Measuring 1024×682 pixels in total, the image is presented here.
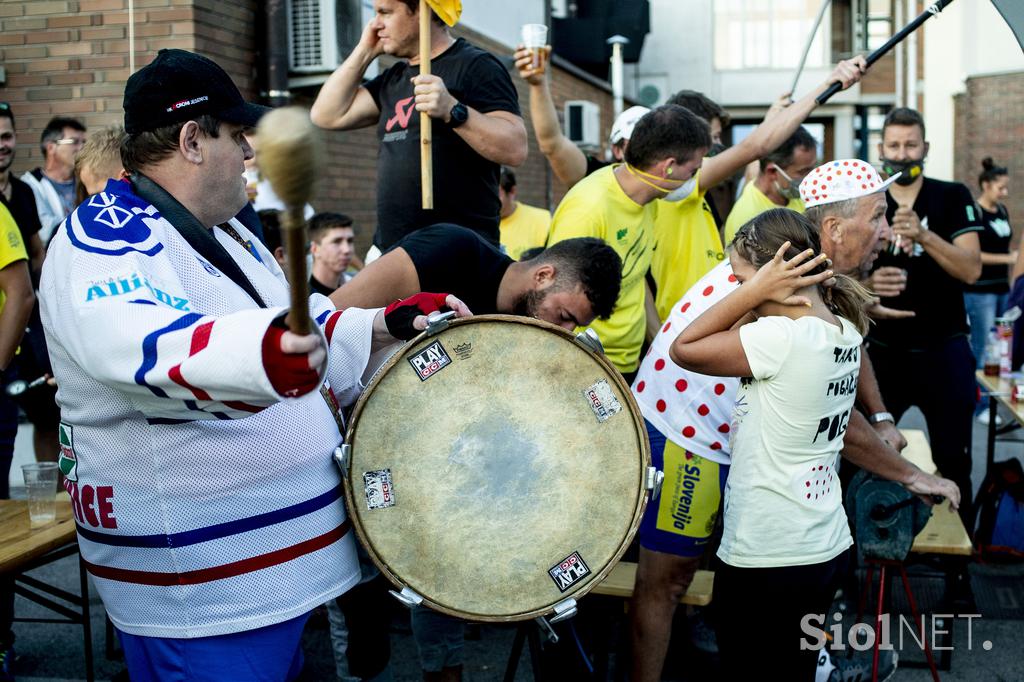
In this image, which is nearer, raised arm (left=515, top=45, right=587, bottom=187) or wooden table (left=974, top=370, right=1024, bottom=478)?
raised arm (left=515, top=45, right=587, bottom=187)

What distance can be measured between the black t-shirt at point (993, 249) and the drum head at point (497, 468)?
296 inches

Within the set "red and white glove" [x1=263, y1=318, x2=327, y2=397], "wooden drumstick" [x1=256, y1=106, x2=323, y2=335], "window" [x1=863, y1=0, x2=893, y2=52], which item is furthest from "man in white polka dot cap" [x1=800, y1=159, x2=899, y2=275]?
"window" [x1=863, y1=0, x2=893, y2=52]

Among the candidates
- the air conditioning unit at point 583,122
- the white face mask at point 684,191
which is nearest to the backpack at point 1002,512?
the white face mask at point 684,191

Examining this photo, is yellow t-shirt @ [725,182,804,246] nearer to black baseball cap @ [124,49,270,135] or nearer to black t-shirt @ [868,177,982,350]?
black t-shirt @ [868,177,982,350]

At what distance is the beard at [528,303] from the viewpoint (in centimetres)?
298

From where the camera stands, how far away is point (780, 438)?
107 inches

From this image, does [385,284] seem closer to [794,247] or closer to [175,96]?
[175,96]

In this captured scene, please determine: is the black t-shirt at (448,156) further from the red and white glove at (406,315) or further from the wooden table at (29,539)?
the wooden table at (29,539)

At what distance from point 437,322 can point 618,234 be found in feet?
6.31

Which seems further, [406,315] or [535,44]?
[535,44]

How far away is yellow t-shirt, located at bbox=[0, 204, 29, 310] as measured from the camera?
394 cm

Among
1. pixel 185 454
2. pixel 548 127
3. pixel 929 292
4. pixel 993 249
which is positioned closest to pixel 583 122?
pixel 993 249

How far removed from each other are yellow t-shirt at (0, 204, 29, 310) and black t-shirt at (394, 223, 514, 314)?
6.15 feet

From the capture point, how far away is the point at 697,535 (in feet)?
10.7
